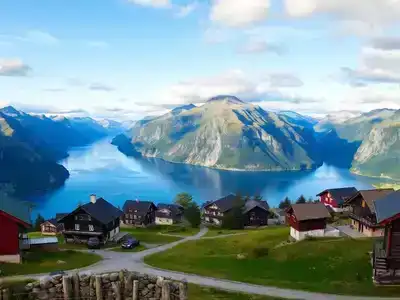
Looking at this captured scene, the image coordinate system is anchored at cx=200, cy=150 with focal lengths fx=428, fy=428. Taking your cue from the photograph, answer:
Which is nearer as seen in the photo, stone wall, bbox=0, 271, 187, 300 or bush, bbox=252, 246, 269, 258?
stone wall, bbox=0, 271, 187, 300

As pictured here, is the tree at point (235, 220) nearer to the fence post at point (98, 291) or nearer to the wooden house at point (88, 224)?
the wooden house at point (88, 224)

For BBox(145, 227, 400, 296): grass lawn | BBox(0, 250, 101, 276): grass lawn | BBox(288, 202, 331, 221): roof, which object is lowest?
BBox(145, 227, 400, 296): grass lawn

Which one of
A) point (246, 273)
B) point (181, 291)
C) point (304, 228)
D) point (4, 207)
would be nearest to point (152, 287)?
point (181, 291)

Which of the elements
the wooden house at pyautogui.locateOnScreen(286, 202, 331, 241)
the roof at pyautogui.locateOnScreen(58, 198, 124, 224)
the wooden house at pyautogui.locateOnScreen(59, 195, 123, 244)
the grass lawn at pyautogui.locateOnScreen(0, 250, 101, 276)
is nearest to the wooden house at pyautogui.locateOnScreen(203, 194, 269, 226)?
the roof at pyautogui.locateOnScreen(58, 198, 124, 224)

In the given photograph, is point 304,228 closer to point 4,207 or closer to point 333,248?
point 333,248

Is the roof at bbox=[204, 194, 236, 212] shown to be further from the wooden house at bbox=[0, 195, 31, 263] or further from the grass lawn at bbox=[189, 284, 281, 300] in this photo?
the grass lawn at bbox=[189, 284, 281, 300]

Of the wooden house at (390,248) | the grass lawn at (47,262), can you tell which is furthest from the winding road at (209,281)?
the wooden house at (390,248)
